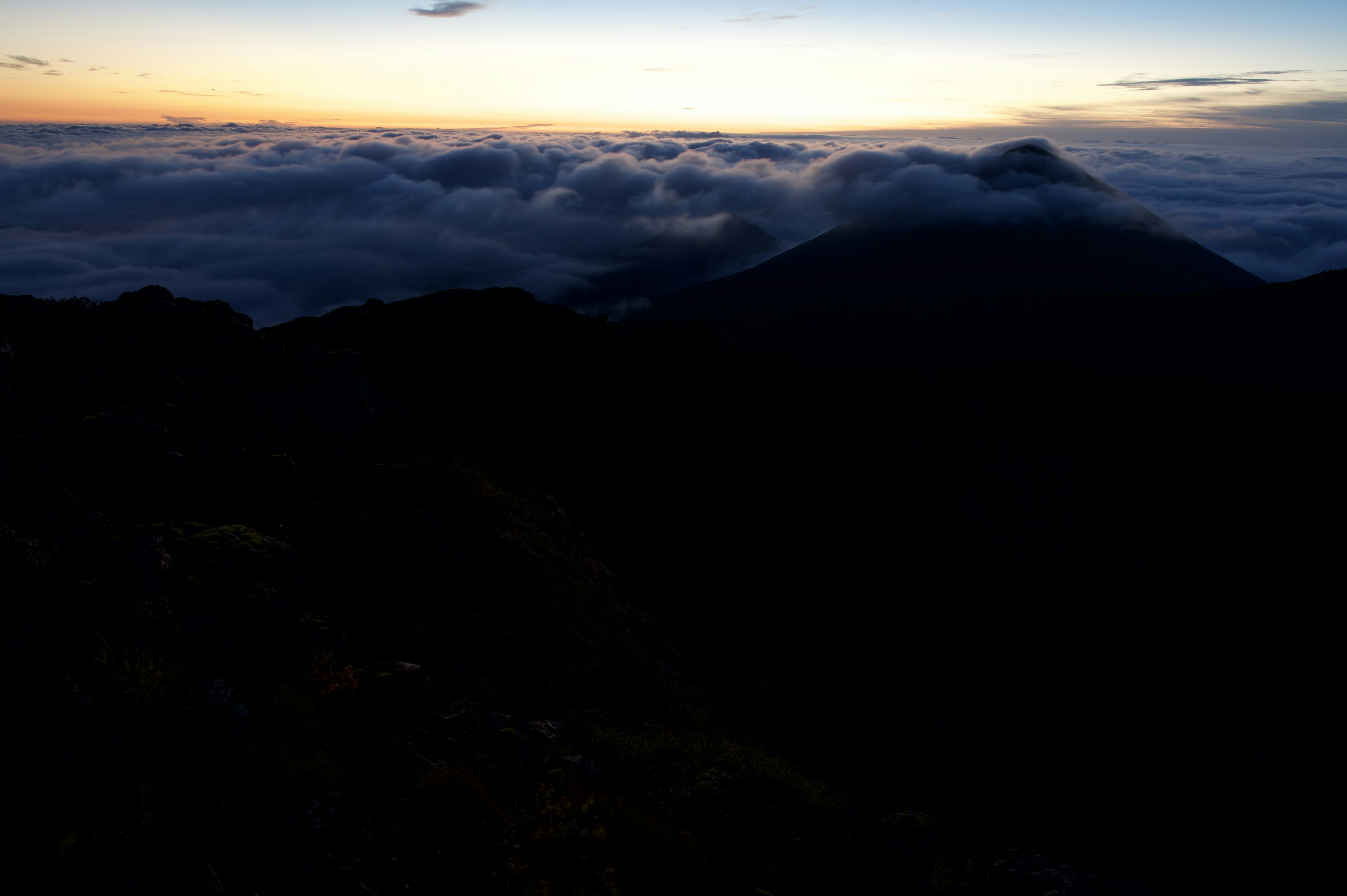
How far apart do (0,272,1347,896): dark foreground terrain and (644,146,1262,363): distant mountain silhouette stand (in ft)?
234

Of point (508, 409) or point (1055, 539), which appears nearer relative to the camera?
point (508, 409)

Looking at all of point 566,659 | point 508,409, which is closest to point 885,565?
point 508,409

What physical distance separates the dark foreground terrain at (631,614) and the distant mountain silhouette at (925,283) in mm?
71438

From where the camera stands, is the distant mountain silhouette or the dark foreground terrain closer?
the dark foreground terrain

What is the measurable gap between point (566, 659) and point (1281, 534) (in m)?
41.5

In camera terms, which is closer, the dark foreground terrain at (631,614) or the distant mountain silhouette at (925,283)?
the dark foreground terrain at (631,614)

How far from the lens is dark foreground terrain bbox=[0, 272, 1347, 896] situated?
6410mm

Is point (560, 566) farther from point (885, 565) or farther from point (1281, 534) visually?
point (1281, 534)

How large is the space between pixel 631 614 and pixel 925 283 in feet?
544

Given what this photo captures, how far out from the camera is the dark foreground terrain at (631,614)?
21.0 ft

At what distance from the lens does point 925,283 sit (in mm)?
162750

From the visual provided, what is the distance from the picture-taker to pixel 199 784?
20.7 ft

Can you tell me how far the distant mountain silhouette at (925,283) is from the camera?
132000 mm

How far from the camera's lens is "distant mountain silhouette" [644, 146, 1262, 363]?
13200 centimetres
